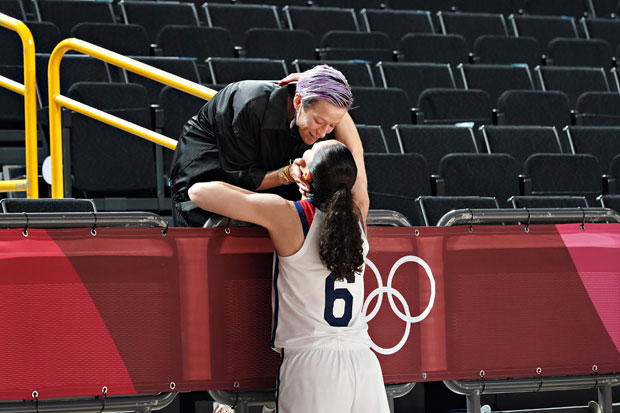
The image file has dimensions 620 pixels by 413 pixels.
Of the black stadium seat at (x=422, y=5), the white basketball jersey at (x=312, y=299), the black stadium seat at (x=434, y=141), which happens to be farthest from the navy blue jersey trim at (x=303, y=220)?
the black stadium seat at (x=422, y=5)

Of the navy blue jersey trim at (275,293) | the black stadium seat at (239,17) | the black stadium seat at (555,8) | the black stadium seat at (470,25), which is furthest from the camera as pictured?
the black stadium seat at (555,8)

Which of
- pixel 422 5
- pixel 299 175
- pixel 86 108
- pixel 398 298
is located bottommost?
pixel 398 298

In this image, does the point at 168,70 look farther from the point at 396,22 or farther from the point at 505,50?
the point at 505,50

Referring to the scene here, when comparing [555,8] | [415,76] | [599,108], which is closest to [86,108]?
[415,76]

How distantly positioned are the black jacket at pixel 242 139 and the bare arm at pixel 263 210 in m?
0.11

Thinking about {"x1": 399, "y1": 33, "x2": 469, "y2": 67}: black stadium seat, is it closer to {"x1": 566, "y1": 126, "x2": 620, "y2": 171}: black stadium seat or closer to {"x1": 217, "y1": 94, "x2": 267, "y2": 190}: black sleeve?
{"x1": 566, "y1": 126, "x2": 620, "y2": 171}: black stadium seat

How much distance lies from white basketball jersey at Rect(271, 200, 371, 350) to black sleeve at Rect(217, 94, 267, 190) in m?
0.18

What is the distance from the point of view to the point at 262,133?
2.47 m

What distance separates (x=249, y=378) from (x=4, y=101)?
244 cm

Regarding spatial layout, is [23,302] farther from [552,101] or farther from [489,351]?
[552,101]

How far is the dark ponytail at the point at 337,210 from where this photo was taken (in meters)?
2.29

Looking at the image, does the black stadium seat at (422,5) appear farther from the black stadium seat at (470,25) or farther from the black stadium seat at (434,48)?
the black stadium seat at (434,48)

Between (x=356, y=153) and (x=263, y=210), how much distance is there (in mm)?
410

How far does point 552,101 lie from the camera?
547cm
